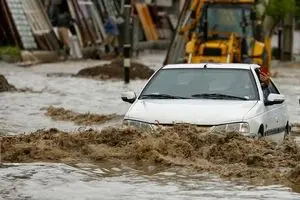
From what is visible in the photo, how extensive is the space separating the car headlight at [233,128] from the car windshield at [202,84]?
39.5 inches

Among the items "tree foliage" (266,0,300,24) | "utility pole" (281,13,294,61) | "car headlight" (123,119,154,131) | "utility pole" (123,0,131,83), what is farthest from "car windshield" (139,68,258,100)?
"utility pole" (281,13,294,61)

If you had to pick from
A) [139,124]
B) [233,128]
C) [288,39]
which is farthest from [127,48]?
[288,39]

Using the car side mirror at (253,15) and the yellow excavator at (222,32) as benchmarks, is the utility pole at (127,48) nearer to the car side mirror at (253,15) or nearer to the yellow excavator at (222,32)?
the yellow excavator at (222,32)

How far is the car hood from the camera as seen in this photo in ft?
40.9

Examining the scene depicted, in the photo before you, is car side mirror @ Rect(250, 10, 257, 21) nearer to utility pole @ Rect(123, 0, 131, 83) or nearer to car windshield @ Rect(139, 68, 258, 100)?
utility pole @ Rect(123, 0, 131, 83)

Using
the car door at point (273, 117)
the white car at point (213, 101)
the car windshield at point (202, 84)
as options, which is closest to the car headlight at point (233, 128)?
the white car at point (213, 101)

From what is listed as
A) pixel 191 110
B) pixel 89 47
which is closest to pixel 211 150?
pixel 191 110

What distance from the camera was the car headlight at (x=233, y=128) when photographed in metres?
12.4

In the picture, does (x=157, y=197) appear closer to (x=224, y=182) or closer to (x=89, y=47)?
(x=224, y=182)

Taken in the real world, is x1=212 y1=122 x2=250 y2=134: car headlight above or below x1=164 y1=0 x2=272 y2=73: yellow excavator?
above

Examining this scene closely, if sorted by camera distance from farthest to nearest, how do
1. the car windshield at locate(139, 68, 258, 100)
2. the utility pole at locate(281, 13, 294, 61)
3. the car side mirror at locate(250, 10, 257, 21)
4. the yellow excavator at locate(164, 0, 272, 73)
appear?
the utility pole at locate(281, 13, 294, 61) → the car side mirror at locate(250, 10, 257, 21) → the yellow excavator at locate(164, 0, 272, 73) → the car windshield at locate(139, 68, 258, 100)

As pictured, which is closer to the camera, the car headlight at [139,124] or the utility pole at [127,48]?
the car headlight at [139,124]

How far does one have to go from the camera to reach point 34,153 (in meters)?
11.9

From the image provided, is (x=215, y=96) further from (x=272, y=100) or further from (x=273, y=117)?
(x=273, y=117)
